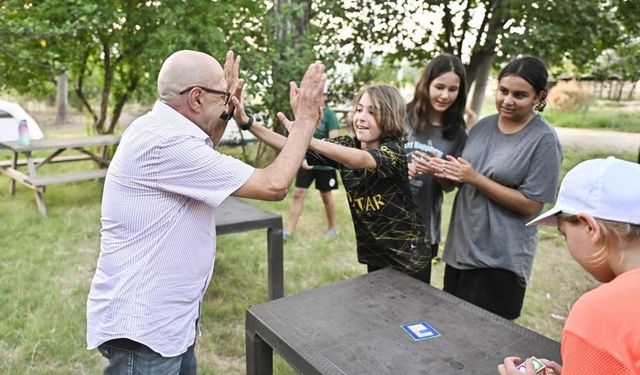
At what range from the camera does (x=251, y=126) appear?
1993 millimetres

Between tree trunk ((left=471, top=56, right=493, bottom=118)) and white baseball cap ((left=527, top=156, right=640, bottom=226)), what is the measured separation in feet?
21.2

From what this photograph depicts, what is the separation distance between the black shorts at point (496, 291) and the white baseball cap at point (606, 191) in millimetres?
1108

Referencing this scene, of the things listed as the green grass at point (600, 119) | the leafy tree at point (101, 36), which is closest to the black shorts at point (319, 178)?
the leafy tree at point (101, 36)

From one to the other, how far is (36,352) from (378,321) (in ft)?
7.84

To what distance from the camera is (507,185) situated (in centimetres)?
206

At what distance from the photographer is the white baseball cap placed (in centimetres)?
99

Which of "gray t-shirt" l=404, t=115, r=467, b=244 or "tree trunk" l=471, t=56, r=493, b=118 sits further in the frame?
"tree trunk" l=471, t=56, r=493, b=118

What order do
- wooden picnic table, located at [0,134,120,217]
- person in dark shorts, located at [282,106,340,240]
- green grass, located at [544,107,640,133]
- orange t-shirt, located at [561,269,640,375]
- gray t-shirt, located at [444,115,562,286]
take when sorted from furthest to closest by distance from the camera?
green grass, located at [544,107,640,133] < wooden picnic table, located at [0,134,120,217] < person in dark shorts, located at [282,106,340,240] < gray t-shirt, located at [444,115,562,286] < orange t-shirt, located at [561,269,640,375]

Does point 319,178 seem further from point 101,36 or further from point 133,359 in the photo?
point 101,36

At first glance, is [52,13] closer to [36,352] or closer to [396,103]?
[36,352]

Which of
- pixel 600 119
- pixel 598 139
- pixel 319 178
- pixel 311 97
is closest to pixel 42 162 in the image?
pixel 319 178

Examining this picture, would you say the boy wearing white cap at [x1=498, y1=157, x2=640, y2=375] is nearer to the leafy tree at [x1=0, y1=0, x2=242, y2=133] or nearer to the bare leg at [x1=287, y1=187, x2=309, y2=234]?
the bare leg at [x1=287, y1=187, x2=309, y2=234]

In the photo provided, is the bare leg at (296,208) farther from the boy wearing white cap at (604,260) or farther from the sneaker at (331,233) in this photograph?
the boy wearing white cap at (604,260)

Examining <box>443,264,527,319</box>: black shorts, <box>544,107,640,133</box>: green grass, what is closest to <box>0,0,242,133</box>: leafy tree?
<box>443,264,527,319</box>: black shorts
